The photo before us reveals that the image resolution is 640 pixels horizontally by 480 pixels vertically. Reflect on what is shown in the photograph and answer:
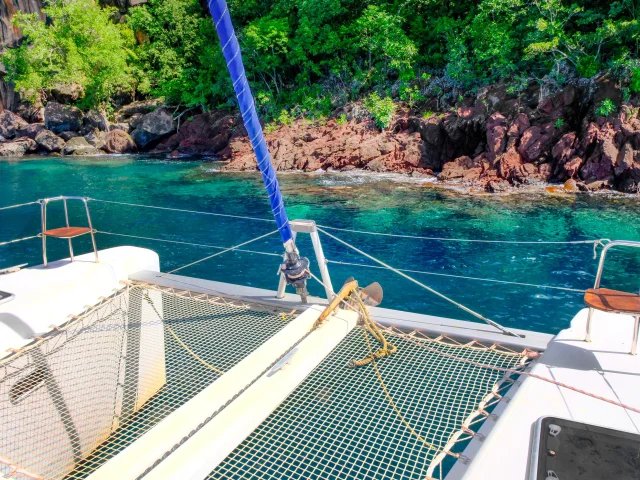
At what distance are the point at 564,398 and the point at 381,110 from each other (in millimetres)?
22261

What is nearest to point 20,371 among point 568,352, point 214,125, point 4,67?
point 568,352

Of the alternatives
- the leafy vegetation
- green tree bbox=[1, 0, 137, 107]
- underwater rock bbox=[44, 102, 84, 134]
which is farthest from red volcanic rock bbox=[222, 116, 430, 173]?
underwater rock bbox=[44, 102, 84, 134]

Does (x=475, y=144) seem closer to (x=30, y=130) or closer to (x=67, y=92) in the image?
(x=67, y=92)

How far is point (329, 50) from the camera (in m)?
27.3

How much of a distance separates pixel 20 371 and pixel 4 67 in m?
42.4

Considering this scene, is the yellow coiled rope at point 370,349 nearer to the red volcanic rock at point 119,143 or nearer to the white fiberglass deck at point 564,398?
the white fiberglass deck at point 564,398

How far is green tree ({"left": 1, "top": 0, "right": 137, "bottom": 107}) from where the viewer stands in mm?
33062

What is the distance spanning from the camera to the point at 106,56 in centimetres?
3272

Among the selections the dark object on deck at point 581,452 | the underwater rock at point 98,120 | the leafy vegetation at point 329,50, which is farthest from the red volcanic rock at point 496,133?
the underwater rock at point 98,120

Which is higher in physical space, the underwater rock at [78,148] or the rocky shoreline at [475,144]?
the underwater rock at [78,148]

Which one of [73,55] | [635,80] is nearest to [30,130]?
[73,55]

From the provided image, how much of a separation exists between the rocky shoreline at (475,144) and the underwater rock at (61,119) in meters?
3.12

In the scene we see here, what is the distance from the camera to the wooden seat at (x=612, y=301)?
10.7 ft

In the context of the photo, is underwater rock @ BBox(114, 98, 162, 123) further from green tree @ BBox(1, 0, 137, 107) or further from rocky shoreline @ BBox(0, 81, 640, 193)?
rocky shoreline @ BBox(0, 81, 640, 193)
